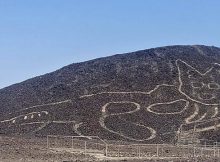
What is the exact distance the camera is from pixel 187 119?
76188 mm

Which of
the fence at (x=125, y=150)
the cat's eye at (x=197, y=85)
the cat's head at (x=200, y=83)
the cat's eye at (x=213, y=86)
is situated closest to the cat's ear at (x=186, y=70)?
the cat's head at (x=200, y=83)

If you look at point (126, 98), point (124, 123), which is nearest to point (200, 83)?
point (126, 98)

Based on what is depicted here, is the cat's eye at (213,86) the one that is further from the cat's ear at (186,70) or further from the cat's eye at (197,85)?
the cat's ear at (186,70)

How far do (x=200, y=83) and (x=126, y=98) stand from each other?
1398 cm

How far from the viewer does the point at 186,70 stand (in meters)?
93.9

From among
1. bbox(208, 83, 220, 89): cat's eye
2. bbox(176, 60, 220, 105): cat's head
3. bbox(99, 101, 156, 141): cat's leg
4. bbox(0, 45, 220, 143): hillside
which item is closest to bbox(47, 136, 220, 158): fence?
bbox(99, 101, 156, 141): cat's leg

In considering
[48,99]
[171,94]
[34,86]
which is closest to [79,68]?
[34,86]

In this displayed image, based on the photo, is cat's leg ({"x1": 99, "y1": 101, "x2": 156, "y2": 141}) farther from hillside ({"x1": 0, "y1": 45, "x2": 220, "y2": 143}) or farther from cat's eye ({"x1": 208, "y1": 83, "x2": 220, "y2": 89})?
cat's eye ({"x1": 208, "y1": 83, "x2": 220, "y2": 89})

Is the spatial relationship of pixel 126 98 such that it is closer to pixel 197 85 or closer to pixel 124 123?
pixel 124 123

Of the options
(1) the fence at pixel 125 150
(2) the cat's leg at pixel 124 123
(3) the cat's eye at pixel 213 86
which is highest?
(3) the cat's eye at pixel 213 86

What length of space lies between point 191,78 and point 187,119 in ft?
53.4

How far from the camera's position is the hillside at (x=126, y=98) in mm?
72875

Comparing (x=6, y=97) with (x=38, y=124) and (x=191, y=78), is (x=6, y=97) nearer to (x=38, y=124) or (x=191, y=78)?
(x=38, y=124)

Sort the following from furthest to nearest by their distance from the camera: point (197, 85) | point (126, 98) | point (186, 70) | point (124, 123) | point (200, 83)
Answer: point (186, 70), point (200, 83), point (197, 85), point (126, 98), point (124, 123)
